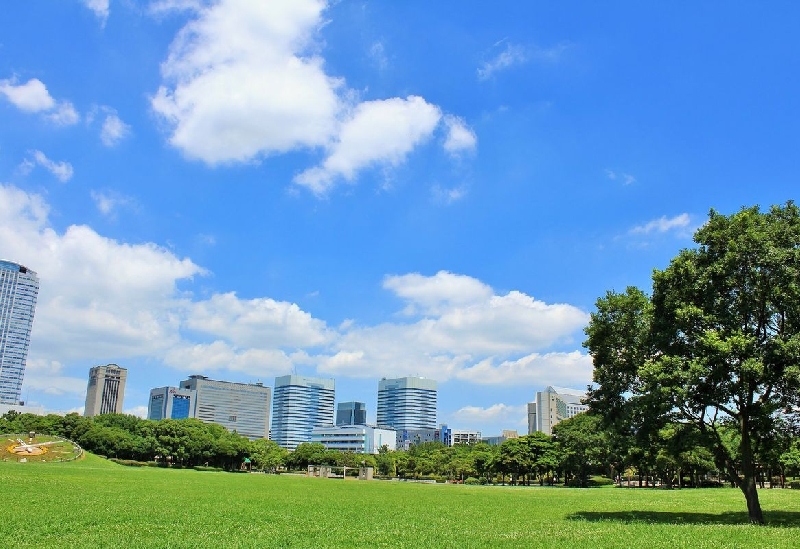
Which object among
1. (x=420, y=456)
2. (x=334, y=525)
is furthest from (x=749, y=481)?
(x=420, y=456)

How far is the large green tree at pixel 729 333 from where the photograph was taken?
2459 cm

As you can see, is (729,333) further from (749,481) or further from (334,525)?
(334,525)

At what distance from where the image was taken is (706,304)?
2648 cm

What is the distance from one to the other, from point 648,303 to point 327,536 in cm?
1891

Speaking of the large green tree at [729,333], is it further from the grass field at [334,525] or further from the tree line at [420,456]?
the tree line at [420,456]

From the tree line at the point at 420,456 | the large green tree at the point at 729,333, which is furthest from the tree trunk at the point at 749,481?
the tree line at the point at 420,456

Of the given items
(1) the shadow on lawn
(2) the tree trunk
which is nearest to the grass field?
(1) the shadow on lawn

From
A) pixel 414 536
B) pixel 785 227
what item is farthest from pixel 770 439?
pixel 414 536

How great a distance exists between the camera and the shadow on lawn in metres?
27.8

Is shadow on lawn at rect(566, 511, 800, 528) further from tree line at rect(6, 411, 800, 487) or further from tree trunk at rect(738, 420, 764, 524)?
tree line at rect(6, 411, 800, 487)

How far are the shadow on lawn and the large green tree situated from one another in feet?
6.69

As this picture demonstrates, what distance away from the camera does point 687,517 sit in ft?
103

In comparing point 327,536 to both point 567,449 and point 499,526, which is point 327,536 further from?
point 567,449

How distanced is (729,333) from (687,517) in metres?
11.8
